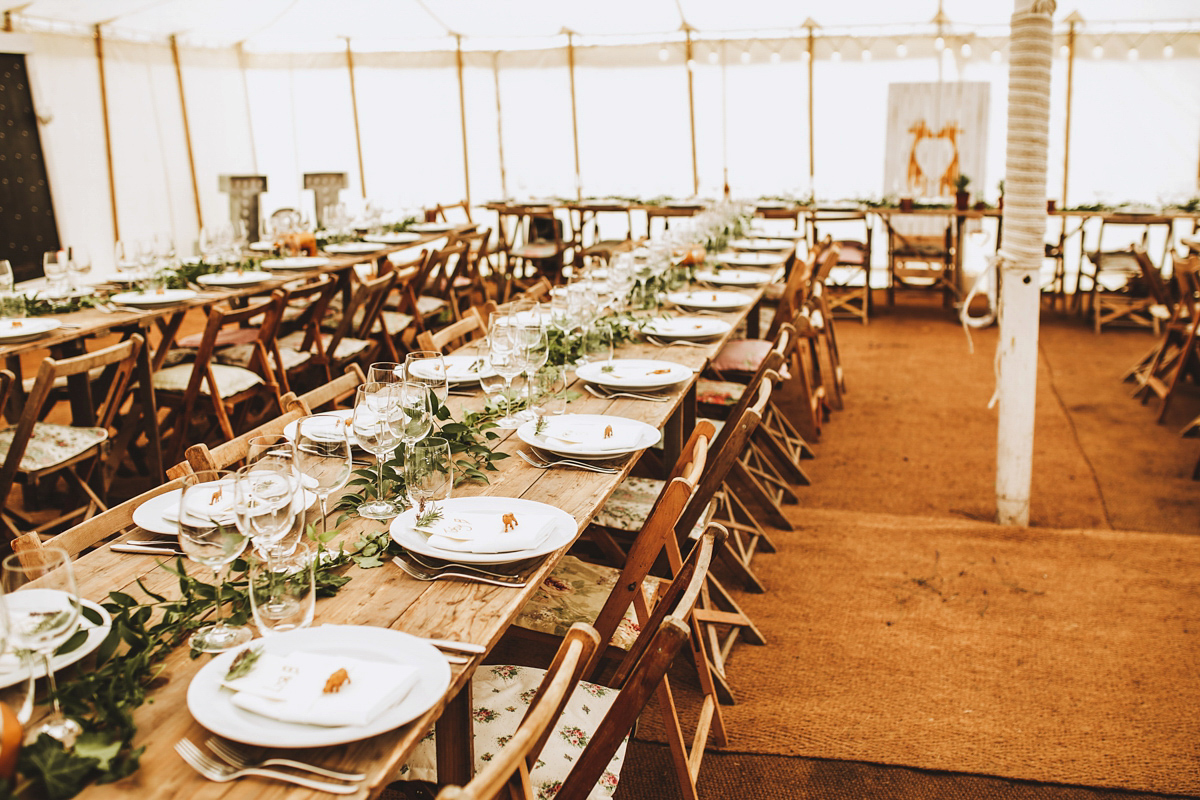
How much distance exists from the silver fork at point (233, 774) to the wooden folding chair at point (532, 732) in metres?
0.16

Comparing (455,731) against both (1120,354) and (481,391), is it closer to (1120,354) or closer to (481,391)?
(481,391)

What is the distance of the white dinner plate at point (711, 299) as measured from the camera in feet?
14.7

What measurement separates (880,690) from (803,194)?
7.75m

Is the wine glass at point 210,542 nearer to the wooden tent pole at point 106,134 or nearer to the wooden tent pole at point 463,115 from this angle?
the wooden tent pole at point 106,134

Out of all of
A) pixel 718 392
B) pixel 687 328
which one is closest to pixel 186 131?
pixel 718 392

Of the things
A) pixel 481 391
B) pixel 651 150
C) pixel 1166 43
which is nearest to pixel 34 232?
pixel 651 150

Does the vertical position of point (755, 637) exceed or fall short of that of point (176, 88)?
it falls short

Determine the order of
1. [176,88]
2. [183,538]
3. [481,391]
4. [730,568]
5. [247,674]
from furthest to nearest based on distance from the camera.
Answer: [176,88], [730,568], [481,391], [183,538], [247,674]

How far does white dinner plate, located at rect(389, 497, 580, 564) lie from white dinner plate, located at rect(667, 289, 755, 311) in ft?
8.37

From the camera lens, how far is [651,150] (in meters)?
11.1

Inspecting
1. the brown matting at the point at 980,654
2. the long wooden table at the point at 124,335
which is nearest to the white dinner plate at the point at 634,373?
the brown matting at the point at 980,654

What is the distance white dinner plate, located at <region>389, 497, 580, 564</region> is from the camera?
5.94 ft

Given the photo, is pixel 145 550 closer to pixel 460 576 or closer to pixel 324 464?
pixel 324 464

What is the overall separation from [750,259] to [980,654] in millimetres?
3332
